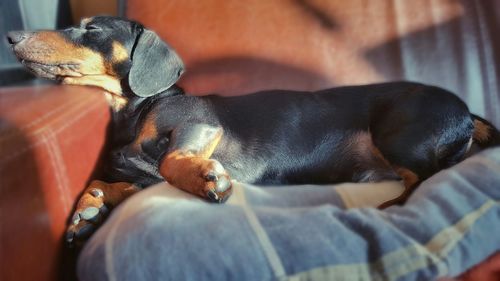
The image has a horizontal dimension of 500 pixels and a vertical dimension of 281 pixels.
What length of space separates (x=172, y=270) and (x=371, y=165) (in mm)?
716

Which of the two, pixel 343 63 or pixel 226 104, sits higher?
pixel 343 63

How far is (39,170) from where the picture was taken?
81 cm

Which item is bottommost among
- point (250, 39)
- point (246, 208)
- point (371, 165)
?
point (371, 165)

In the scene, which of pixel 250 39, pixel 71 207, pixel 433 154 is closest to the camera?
pixel 71 207

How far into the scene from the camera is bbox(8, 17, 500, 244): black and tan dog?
1169mm

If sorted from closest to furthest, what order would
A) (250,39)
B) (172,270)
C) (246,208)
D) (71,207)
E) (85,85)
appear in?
(172,270), (246,208), (71,207), (85,85), (250,39)

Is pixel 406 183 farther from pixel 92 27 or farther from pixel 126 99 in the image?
pixel 92 27

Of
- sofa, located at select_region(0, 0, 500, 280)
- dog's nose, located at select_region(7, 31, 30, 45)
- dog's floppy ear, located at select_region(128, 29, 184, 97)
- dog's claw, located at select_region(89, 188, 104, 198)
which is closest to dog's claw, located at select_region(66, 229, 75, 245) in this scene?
dog's claw, located at select_region(89, 188, 104, 198)

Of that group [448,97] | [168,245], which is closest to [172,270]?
[168,245]

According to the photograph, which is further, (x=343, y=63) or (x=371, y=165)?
(x=343, y=63)

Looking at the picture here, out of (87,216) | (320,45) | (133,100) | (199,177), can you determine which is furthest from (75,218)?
(320,45)

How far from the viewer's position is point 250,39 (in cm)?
141

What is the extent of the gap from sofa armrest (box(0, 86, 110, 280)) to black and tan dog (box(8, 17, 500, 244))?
0.46ft

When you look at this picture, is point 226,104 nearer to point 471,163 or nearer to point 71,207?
point 71,207
